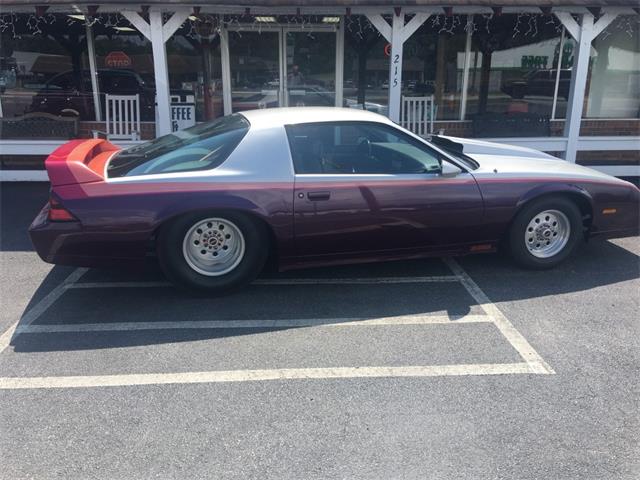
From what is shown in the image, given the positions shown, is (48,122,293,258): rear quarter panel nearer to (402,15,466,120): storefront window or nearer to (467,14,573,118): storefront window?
(402,15,466,120): storefront window

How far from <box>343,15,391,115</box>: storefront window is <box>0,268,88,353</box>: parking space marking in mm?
7017

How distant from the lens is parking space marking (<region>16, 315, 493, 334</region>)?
3.88 meters

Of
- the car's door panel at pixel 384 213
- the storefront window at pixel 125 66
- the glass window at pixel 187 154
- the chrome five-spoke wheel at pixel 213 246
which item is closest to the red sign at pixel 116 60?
the storefront window at pixel 125 66

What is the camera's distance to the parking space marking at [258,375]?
319 cm

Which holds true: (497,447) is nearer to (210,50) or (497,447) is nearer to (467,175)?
(467,175)

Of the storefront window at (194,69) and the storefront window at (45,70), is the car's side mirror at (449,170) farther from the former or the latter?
the storefront window at (45,70)

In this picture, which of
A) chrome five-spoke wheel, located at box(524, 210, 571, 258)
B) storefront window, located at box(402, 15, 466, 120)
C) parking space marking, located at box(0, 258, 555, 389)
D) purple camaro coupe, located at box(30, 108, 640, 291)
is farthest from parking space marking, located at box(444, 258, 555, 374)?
storefront window, located at box(402, 15, 466, 120)

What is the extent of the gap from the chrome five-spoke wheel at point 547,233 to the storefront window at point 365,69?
19.9ft

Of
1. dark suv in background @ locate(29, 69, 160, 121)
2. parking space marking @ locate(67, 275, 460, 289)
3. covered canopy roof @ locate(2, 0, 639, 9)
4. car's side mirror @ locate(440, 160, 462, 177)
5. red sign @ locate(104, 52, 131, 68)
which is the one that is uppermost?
covered canopy roof @ locate(2, 0, 639, 9)

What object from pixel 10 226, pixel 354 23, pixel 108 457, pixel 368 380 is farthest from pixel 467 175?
pixel 354 23

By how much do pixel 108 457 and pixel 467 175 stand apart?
340 cm

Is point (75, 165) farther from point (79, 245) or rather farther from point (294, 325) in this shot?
point (294, 325)

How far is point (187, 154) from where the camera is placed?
439 centimetres

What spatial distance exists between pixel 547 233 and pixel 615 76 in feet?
26.5
